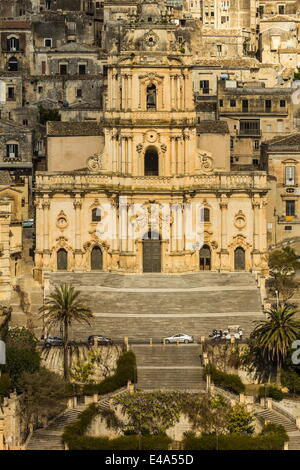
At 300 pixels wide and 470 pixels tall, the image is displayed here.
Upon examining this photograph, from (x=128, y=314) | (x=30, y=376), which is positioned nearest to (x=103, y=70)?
(x=128, y=314)

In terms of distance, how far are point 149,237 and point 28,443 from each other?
27662mm

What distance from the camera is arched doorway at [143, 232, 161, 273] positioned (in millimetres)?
130375

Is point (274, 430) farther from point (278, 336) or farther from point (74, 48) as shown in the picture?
point (74, 48)

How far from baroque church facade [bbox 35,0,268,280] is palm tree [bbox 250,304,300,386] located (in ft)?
49.4

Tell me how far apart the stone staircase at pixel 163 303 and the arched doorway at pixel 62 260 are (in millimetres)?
1700

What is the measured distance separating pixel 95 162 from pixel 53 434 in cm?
2828

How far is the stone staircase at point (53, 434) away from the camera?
105 metres

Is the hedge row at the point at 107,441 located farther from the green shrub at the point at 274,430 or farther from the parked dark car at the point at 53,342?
the parked dark car at the point at 53,342

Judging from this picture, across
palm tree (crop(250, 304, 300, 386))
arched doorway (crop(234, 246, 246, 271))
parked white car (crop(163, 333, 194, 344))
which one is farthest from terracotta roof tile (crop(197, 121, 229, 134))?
palm tree (crop(250, 304, 300, 386))

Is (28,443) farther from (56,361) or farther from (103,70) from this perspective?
(103,70)

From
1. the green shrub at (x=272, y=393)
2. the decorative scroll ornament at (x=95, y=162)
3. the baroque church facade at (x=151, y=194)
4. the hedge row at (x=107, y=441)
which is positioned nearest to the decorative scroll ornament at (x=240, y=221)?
the baroque church facade at (x=151, y=194)

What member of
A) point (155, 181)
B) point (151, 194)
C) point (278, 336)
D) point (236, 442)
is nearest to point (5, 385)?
point (236, 442)

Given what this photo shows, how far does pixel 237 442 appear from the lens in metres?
103
